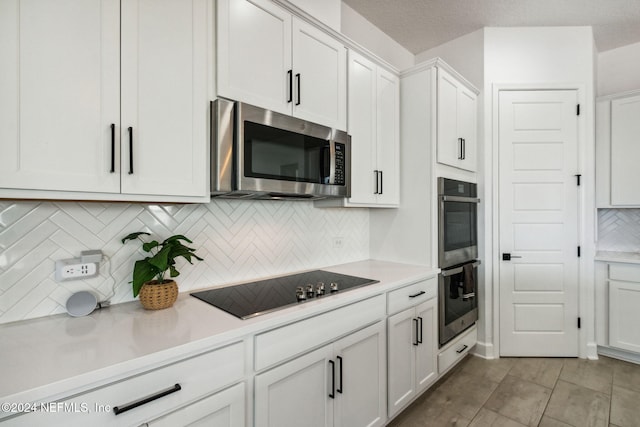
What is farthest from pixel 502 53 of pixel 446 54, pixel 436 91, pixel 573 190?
pixel 573 190

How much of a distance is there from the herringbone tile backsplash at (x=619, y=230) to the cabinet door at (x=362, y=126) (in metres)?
2.70

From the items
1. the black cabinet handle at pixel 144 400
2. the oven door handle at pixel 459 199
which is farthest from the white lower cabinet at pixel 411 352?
the black cabinet handle at pixel 144 400

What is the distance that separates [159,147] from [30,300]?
768 mm

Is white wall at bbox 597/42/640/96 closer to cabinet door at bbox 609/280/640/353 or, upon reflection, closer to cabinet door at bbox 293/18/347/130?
cabinet door at bbox 609/280/640/353

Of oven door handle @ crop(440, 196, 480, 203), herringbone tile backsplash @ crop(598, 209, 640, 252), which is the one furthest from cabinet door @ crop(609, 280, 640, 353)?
oven door handle @ crop(440, 196, 480, 203)

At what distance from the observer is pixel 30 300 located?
1205 mm

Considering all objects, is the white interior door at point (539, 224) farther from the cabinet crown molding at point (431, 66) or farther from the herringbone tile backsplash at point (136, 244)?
the herringbone tile backsplash at point (136, 244)

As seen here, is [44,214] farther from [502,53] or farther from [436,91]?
[502,53]

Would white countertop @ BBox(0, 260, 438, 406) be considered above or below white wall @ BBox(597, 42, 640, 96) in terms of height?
below

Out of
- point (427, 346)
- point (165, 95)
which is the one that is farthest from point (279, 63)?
point (427, 346)

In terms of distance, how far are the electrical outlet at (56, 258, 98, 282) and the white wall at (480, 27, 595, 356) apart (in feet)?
9.49

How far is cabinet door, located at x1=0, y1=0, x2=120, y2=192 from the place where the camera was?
95 centimetres

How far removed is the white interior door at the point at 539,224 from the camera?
2.77 m

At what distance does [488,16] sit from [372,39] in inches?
39.4
